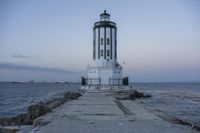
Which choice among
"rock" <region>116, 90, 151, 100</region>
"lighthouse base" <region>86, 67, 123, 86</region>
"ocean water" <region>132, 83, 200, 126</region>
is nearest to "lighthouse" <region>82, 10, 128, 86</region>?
"lighthouse base" <region>86, 67, 123, 86</region>

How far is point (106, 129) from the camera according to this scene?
913 cm

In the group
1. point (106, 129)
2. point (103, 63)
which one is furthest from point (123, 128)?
point (103, 63)

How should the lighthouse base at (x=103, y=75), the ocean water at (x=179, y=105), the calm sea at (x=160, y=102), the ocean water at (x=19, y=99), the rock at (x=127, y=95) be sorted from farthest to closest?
1. the lighthouse base at (x=103, y=75)
2. the rock at (x=127, y=95)
3. the ocean water at (x=19, y=99)
4. the calm sea at (x=160, y=102)
5. the ocean water at (x=179, y=105)

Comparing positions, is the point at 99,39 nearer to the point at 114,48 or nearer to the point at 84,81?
the point at 114,48

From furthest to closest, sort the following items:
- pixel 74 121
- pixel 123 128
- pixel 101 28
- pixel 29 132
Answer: pixel 101 28
pixel 74 121
pixel 123 128
pixel 29 132

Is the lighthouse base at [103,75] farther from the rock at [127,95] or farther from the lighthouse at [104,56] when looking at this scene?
the rock at [127,95]

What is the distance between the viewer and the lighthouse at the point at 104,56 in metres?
40.9

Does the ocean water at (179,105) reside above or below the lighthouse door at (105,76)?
below

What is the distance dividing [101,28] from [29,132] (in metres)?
33.3

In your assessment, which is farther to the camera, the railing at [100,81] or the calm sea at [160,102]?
the railing at [100,81]

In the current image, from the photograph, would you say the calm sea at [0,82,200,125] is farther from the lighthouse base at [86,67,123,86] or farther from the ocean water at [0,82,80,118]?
the lighthouse base at [86,67,123,86]

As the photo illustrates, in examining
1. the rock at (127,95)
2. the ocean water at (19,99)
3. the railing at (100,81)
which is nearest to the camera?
the ocean water at (19,99)

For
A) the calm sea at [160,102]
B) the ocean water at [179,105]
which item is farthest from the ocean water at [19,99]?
the ocean water at [179,105]

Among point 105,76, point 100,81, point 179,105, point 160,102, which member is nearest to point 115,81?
point 105,76
